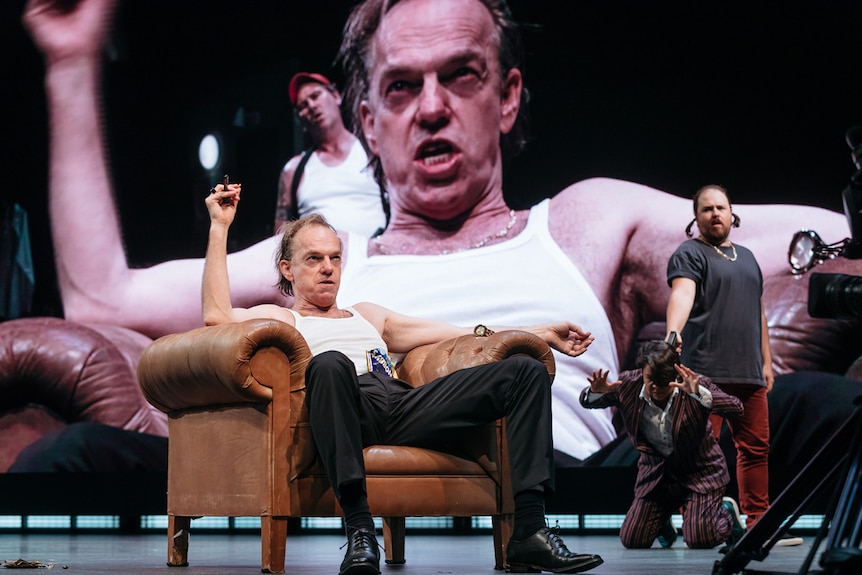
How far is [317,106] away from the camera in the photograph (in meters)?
5.21

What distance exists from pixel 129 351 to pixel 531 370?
10.5 feet

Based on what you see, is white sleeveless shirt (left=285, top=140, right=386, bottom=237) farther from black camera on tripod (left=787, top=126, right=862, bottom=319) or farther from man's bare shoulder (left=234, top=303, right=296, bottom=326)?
black camera on tripod (left=787, top=126, right=862, bottom=319)

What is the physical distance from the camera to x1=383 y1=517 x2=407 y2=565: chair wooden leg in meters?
2.99

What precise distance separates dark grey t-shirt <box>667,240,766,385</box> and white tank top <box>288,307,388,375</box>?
147 cm

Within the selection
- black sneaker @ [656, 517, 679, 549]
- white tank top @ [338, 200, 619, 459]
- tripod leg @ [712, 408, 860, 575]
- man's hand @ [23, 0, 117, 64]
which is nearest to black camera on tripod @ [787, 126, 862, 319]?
tripod leg @ [712, 408, 860, 575]

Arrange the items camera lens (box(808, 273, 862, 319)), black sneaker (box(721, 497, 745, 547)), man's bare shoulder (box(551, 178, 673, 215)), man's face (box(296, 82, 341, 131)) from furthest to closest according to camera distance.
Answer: man's face (box(296, 82, 341, 131)) < man's bare shoulder (box(551, 178, 673, 215)) < black sneaker (box(721, 497, 745, 547)) < camera lens (box(808, 273, 862, 319))

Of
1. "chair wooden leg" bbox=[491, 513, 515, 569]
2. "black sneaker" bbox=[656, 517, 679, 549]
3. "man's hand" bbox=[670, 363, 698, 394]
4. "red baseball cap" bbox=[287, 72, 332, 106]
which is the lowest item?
"black sneaker" bbox=[656, 517, 679, 549]

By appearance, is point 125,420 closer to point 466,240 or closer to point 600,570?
point 466,240

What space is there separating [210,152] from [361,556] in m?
Answer: 3.54

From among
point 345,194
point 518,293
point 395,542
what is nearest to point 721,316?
point 518,293

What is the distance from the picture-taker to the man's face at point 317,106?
518cm

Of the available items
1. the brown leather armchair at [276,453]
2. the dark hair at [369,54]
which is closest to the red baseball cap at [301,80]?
the dark hair at [369,54]

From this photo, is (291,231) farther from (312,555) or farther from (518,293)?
(518,293)

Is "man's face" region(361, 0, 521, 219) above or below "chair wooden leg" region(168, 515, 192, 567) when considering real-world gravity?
above
